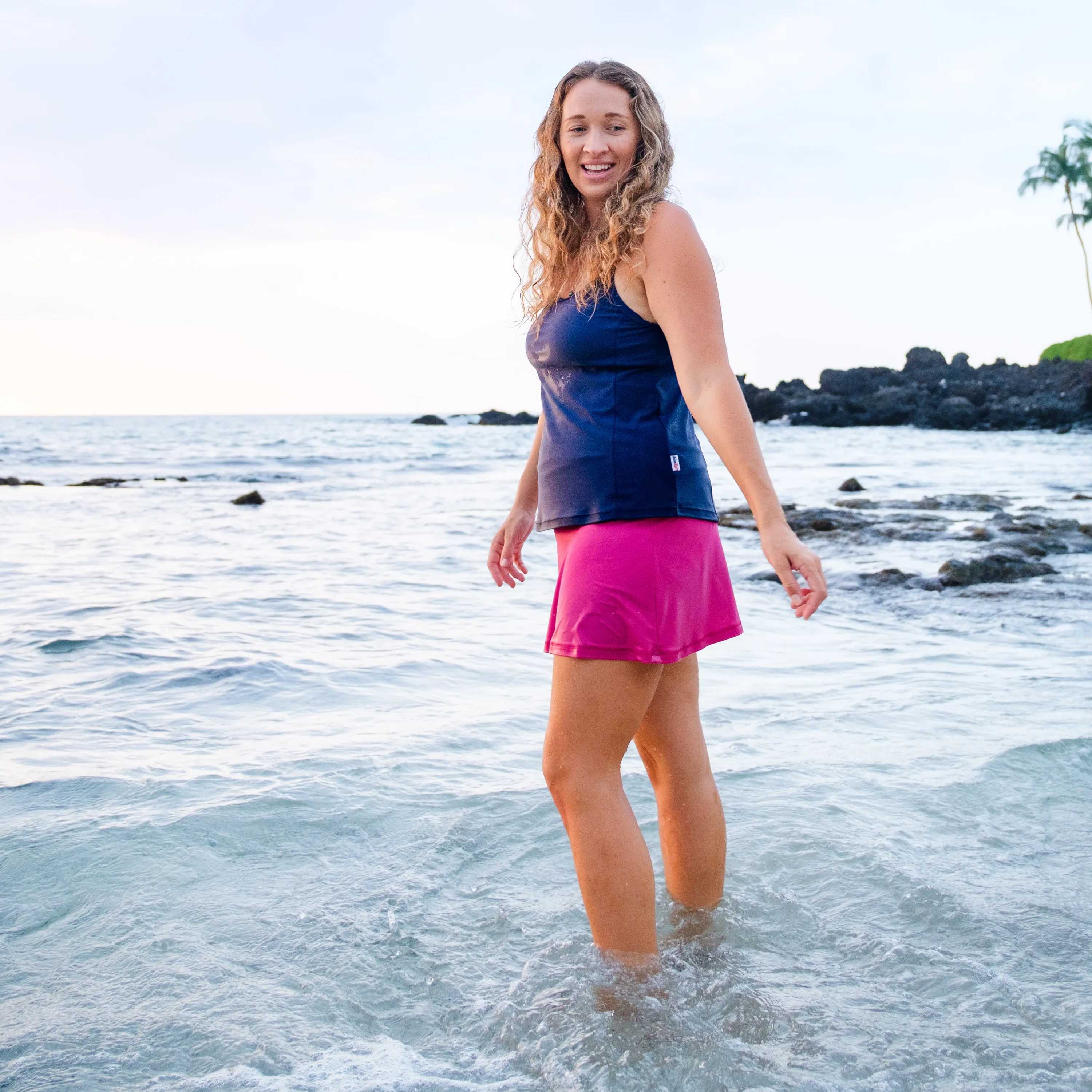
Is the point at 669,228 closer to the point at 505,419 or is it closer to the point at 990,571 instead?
the point at 990,571

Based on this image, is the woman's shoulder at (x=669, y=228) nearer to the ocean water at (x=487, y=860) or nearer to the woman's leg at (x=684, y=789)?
the woman's leg at (x=684, y=789)

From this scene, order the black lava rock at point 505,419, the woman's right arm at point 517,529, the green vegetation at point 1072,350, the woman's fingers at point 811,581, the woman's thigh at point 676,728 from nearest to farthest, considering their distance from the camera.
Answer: the woman's fingers at point 811,581, the woman's thigh at point 676,728, the woman's right arm at point 517,529, the green vegetation at point 1072,350, the black lava rock at point 505,419

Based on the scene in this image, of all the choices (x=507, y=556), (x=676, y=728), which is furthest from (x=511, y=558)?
(x=676, y=728)

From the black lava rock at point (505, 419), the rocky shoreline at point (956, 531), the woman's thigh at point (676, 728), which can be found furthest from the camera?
the black lava rock at point (505, 419)

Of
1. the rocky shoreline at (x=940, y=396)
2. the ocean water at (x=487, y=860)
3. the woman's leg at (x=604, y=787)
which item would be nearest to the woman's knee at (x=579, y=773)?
the woman's leg at (x=604, y=787)

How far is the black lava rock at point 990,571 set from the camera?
25.9 ft

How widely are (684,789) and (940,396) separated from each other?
4747cm

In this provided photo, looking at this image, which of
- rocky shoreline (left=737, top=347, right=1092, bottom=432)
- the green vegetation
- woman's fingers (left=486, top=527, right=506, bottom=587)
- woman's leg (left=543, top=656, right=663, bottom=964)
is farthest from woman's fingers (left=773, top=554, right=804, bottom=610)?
the green vegetation

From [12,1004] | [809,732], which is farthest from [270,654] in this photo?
[12,1004]

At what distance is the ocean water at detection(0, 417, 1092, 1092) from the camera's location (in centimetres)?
206

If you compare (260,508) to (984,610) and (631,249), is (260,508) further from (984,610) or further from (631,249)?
(631,249)

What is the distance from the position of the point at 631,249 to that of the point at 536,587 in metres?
6.20

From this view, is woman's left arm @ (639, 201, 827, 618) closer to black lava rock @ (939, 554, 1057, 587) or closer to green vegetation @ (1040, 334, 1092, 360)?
black lava rock @ (939, 554, 1057, 587)

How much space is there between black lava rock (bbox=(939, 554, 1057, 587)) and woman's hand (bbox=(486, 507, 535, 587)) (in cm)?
598
